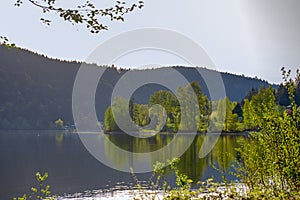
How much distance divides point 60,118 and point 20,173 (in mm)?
100839

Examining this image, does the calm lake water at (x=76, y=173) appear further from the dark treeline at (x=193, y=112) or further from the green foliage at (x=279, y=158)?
the dark treeline at (x=193, y=112)

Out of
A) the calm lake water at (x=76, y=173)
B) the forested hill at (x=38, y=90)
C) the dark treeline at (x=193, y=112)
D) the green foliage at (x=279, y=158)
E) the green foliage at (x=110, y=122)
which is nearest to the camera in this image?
the green foliage at (x=279, y=158)

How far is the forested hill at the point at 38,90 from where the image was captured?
12288 centimetres

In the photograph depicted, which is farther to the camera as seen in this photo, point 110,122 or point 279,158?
point 110,122

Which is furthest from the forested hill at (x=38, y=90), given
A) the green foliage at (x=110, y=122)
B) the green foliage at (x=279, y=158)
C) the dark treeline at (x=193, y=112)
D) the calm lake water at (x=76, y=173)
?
the green foliage at (x=279, y=158)

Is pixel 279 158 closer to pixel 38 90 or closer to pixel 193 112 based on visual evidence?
pixel 193 112

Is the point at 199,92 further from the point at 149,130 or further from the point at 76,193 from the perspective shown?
the point at 76,193

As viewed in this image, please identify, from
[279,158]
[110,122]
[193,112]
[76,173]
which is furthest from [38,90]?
[279,158]

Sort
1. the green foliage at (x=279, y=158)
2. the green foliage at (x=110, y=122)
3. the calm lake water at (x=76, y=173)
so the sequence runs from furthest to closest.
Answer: the green foliage at (x=110, y=122), the calm lake water at (x=76, y=173), the green foliage at (x=279, y=158)

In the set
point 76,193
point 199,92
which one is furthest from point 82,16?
point 199,92

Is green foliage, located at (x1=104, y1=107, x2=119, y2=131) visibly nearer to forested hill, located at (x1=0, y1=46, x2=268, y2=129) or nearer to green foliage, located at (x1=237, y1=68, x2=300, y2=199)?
forested hill, located at (x1=0, y1=46, x2=268, y2=129)

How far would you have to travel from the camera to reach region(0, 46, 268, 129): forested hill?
403 feet

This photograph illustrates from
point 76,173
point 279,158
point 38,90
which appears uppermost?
point 38,90

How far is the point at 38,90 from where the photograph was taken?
441ft
